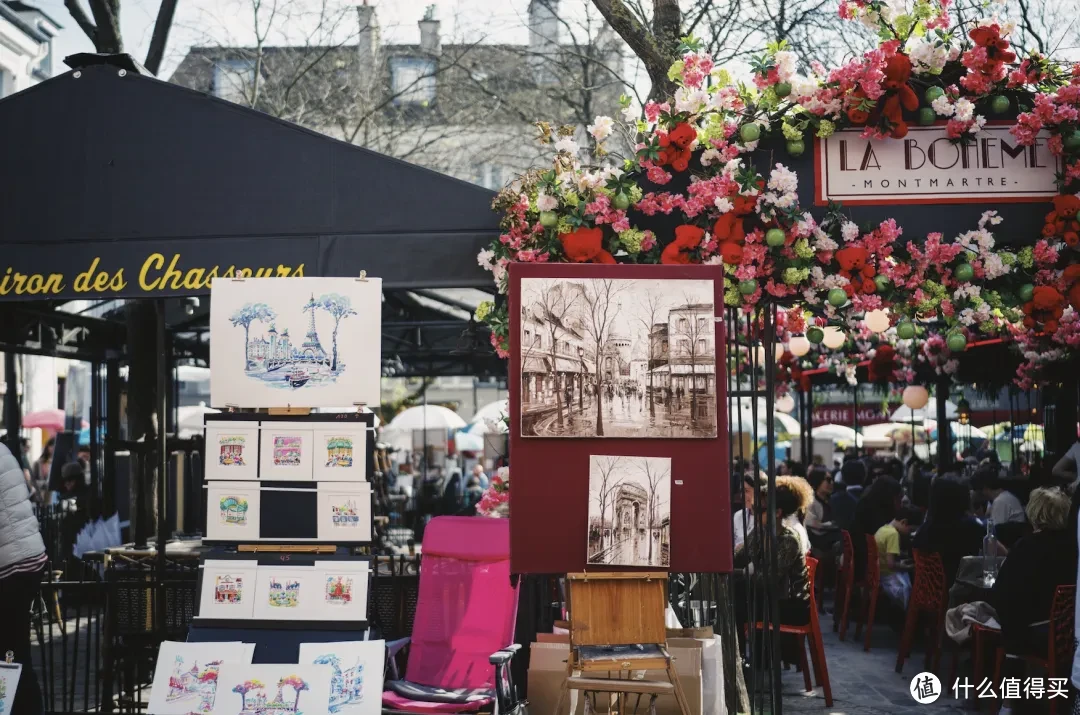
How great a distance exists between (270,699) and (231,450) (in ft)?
3.55

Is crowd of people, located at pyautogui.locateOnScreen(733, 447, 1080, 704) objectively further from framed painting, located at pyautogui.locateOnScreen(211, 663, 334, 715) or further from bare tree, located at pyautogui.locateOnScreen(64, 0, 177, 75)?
bare tree, located at pyautogui.locateOnScreen(64, 0, 177, 75)

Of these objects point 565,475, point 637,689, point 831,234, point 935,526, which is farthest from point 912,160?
point 935,526

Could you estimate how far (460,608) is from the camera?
555cm

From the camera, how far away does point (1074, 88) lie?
5.02 metres

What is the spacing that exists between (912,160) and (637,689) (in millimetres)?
2803

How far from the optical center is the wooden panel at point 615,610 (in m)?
4.30

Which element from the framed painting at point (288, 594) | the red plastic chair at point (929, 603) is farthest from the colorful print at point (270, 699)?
the red plastic chair at point (929, 603)

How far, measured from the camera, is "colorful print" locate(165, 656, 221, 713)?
4590 millimetres

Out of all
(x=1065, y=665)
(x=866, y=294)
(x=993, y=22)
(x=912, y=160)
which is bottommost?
(x=1065, y=665)

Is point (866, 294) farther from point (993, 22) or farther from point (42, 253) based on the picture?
point (42, 253)

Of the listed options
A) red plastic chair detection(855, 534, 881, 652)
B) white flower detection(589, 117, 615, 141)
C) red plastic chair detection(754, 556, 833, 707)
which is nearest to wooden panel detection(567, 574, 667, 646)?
white flower detection(589, 117, 615, 141)

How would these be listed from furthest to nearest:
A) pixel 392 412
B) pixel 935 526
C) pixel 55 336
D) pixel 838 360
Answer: pixel 392 412
pixel 838 360
pixel 55 336
pixel 935 526

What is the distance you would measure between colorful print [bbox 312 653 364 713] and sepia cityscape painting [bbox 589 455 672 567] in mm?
1167

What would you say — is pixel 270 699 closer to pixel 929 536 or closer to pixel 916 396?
pixel 929 536
